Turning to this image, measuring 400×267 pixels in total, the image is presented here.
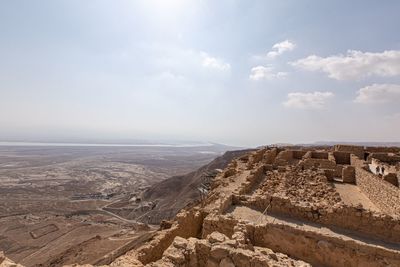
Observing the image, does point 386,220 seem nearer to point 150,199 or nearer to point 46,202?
point 150,199

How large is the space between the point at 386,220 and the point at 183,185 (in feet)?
171

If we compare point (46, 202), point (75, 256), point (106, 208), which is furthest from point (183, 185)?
point (75, 256)

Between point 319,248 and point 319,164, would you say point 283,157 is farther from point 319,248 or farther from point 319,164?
point 319,248

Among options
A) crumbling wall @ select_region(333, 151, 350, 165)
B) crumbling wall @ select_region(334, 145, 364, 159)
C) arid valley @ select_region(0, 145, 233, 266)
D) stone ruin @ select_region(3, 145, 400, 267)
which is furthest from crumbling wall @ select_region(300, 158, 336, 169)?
arid valley @ select_region(0, 145, 233, 266)

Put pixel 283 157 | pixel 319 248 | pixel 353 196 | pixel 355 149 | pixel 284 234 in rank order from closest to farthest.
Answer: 1. pixel 319 248
2. pixel 284 234
3. pixel 353 196
4. pixel 283 157
5. pixel 355 149

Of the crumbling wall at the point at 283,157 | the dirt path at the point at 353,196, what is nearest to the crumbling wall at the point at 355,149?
the crumbling wall at the point at 283,157

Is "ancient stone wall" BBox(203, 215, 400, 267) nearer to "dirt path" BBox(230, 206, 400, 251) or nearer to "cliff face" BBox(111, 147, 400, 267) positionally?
"cliff face" BBox(111, 147, 400, 267)

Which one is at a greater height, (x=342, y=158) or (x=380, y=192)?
(x=342, y=158)

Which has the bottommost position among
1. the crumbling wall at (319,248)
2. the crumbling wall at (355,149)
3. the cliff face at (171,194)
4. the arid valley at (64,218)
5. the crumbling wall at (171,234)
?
the arid valley at (64,218)

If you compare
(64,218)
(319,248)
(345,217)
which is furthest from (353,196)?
(64,218)

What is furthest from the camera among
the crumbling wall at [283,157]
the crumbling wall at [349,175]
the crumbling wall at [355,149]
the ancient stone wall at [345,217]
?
the crumbling wall at [355,149]

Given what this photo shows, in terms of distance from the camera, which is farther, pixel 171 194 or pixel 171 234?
pixel 171 194

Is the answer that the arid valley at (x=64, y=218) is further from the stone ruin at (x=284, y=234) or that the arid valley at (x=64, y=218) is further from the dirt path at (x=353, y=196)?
the dirt path at (x=353, y=196)

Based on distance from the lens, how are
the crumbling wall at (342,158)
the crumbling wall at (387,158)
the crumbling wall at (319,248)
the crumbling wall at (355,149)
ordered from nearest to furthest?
the crumbling wall at (319,248)
the crumbling wall at (387,158)
the crumbling wall at (342,158)
the crumbling wall at (355,149)
